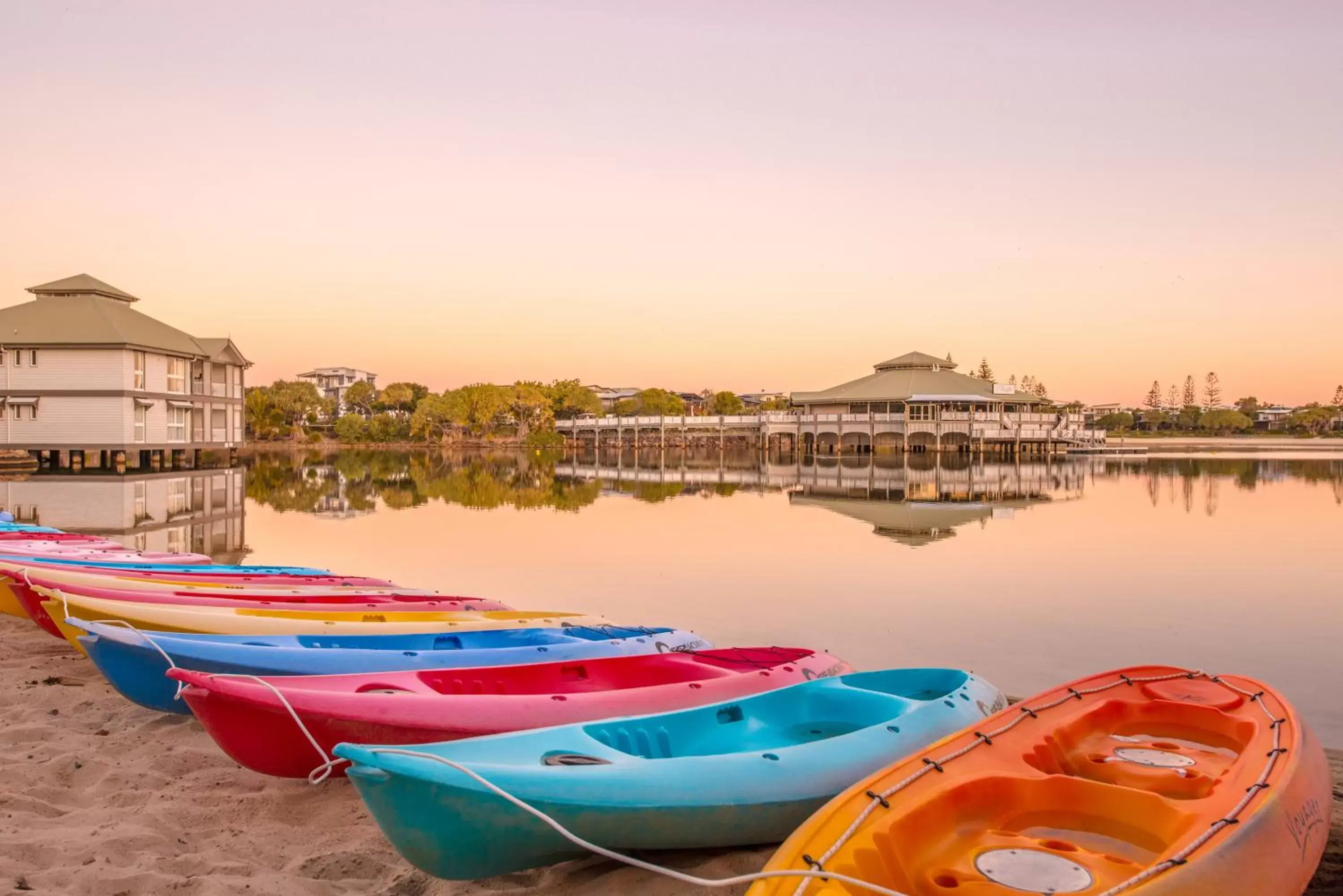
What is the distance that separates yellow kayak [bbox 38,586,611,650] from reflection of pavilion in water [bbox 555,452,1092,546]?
12.3 m

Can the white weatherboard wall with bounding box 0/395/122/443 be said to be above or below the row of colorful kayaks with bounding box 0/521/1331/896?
above

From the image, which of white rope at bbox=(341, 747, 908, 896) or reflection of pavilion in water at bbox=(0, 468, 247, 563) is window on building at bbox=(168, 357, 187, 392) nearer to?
reflection of pavilion in water at bbox=(0, 468, 247, 563)

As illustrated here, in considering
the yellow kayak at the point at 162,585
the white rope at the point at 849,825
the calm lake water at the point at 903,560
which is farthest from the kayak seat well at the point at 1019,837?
the yellow kayak at the point at 162,585

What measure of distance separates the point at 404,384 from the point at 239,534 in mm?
82103

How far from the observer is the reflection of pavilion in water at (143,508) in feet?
58.7

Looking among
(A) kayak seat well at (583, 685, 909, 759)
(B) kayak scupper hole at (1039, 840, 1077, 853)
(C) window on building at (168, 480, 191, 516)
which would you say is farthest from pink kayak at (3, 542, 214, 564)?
(C) window on building at (168, 480, 191, 516)

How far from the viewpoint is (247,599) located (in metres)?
8.00

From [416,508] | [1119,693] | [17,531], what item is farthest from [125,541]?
[1119,693]

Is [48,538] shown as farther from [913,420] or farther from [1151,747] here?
[913,420]

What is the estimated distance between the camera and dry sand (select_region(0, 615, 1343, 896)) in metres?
4.07

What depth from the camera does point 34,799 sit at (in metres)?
4.77

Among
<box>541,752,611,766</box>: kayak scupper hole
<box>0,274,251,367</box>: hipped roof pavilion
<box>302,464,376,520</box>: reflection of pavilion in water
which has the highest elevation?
<box>0,274,251,367</box>: hipped roof pavilion

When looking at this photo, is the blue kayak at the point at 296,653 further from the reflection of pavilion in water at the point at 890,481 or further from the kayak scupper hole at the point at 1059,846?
the reflection of pavilion in water at the point at 890,481

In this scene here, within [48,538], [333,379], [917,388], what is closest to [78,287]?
[48,538]
